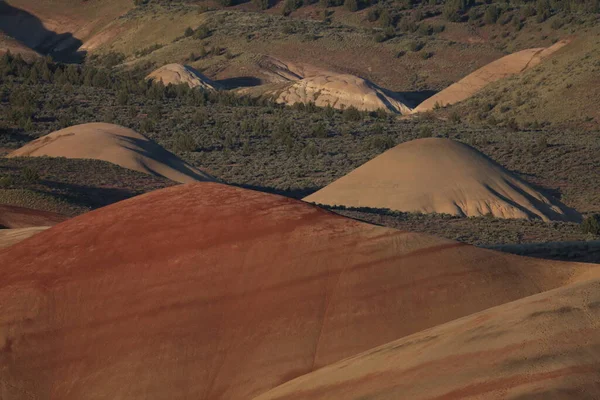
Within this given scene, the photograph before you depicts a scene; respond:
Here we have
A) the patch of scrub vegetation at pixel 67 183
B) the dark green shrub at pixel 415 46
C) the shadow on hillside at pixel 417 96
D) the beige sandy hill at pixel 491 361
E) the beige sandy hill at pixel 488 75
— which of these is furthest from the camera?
the dark green shrub at pixel 415 46

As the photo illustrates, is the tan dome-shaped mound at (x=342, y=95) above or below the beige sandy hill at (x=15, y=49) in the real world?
below

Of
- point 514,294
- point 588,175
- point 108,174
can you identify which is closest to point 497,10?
point 588,175

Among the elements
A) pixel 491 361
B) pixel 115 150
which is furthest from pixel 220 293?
pixel 115 150

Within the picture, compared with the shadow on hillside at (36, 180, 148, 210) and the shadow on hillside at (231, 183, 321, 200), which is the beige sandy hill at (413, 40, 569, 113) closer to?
the shadow on hillside at (231, 183, 321, 200)

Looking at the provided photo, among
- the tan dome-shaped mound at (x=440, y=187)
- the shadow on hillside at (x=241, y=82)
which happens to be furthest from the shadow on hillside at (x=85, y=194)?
the shadow on hillside at (x=241, y=82)

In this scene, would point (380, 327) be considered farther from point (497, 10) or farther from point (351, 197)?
point (497, 10)

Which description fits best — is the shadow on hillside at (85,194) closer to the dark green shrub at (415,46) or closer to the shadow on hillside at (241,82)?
the shadow on hillside at (241,82)

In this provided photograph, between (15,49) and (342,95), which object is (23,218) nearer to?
(342,95)
